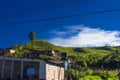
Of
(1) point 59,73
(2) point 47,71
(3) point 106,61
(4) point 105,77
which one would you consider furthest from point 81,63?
(2) point 47,71

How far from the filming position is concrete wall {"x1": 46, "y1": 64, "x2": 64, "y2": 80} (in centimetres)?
3334

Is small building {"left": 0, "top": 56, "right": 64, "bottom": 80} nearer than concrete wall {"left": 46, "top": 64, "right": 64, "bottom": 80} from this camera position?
Yes

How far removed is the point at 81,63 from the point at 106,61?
6.67 metres

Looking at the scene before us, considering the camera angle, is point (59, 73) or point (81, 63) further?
point (81, 63)

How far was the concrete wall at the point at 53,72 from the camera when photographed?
109 feet

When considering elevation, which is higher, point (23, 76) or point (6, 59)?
point (6, 59)

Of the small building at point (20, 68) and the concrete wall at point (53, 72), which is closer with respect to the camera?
the small building at point (20, 68)

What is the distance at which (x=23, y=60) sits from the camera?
33000 mm

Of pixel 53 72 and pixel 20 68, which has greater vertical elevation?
pixel 20 68

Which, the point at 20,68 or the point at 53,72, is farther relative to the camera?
the point at 53,72

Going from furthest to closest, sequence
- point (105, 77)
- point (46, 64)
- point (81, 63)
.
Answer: point (81, 63) < point (105, 77) < point (46, 64)

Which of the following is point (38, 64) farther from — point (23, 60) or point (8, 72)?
point (8, 72)

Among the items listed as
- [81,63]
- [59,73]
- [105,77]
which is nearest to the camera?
[59,73]

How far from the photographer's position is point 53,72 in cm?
3641
